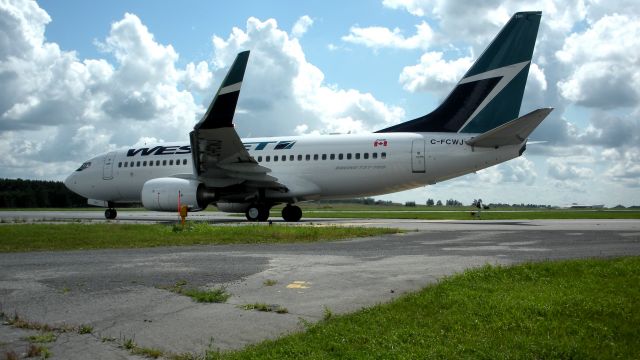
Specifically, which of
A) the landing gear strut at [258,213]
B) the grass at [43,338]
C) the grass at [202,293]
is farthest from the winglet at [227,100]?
the grass at [43,338]

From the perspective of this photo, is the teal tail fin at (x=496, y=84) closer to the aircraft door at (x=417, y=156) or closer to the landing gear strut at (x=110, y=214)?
the aircraft door at (x=417, y=156)

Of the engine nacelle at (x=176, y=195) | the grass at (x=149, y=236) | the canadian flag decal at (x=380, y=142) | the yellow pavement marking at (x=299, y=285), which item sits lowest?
the yellow pavement marking at (x=299, y=285)

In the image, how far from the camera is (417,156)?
2370 centimetres

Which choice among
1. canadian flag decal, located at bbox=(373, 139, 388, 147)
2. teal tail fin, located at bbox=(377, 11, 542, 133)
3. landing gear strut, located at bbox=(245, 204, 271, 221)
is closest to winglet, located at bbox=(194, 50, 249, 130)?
landing gear strut, located at bbox=(245, 204, 271, 221)

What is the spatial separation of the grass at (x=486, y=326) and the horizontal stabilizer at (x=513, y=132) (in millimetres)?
13560

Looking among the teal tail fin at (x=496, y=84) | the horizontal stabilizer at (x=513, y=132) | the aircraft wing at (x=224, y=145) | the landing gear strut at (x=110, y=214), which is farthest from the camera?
the landing gear strut at (x=110, y=214)

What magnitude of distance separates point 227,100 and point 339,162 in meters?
6.52

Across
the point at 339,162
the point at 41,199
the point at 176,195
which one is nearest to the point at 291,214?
the point at 339,162

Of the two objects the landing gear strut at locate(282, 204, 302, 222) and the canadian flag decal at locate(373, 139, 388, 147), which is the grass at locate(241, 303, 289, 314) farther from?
the landing gear strut at locate(282, 204, 302, 222)

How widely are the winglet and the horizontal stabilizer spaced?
9730 millimetres

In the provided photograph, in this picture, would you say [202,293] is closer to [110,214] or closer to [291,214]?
[291,214]

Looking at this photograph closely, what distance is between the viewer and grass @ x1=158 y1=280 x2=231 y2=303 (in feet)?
20.7

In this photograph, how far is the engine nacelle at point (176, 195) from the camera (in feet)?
79.4

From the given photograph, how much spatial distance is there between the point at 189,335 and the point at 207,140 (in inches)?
736
